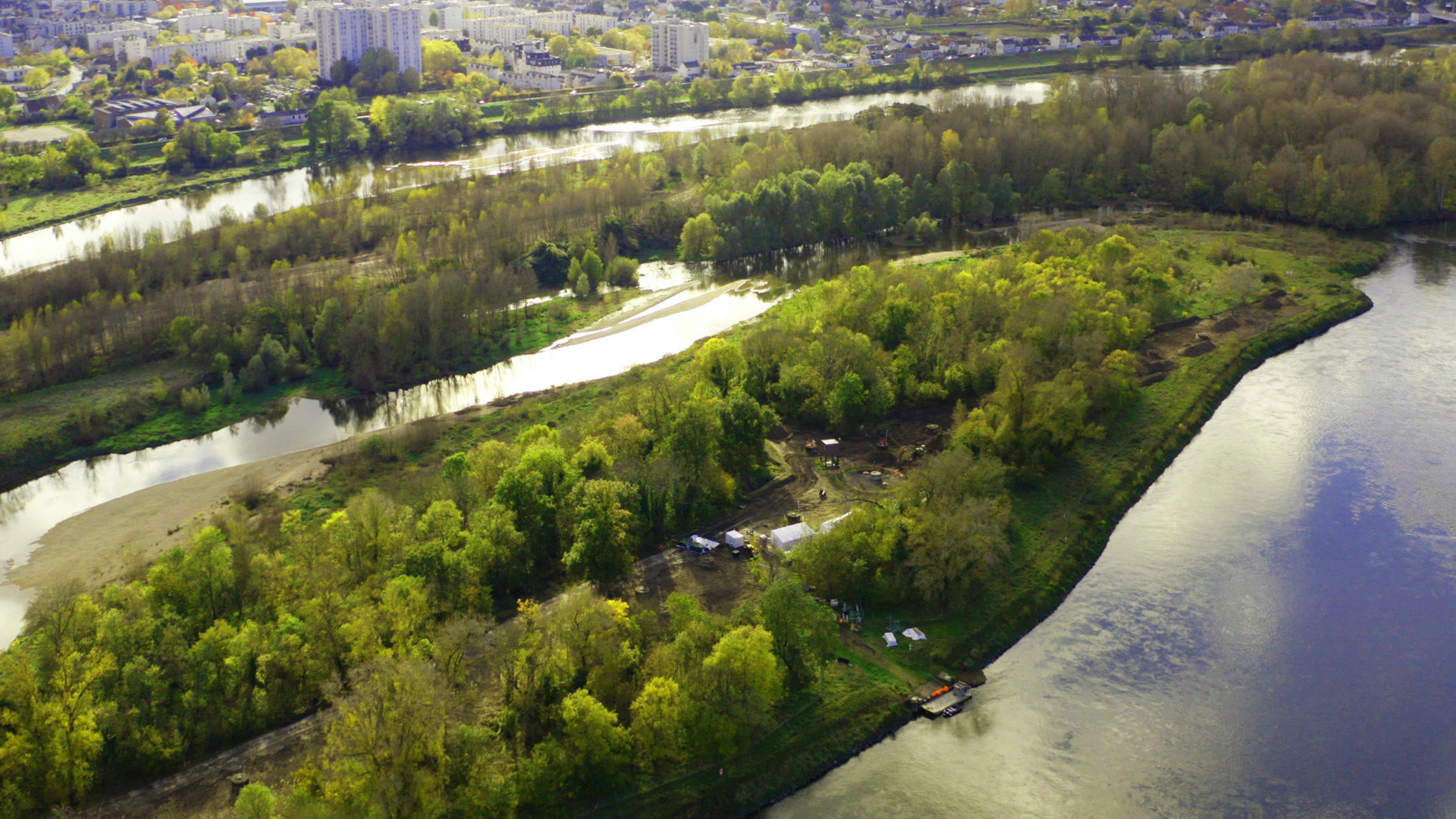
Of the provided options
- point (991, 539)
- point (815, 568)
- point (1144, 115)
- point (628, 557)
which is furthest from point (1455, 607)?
point (1144, 115)

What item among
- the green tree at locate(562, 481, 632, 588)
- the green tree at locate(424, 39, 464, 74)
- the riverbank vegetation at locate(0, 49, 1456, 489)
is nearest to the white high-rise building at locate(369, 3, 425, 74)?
the green tree at locate(424, 39, 464, 74)

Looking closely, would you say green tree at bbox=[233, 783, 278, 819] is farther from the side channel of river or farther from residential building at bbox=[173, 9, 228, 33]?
residential building at bbox=[173, 9, 228, 33]

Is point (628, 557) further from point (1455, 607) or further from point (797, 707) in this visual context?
point (1455, 607)

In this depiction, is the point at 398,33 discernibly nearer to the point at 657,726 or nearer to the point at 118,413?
the point at 118,413

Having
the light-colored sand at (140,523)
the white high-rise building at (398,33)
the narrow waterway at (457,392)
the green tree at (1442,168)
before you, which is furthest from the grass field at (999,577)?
the white high-rise building at (398,33)

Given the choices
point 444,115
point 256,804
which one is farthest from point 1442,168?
point 256,804

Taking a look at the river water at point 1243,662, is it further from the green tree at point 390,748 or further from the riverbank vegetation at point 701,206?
the riverbank vegetation at point 701,206
